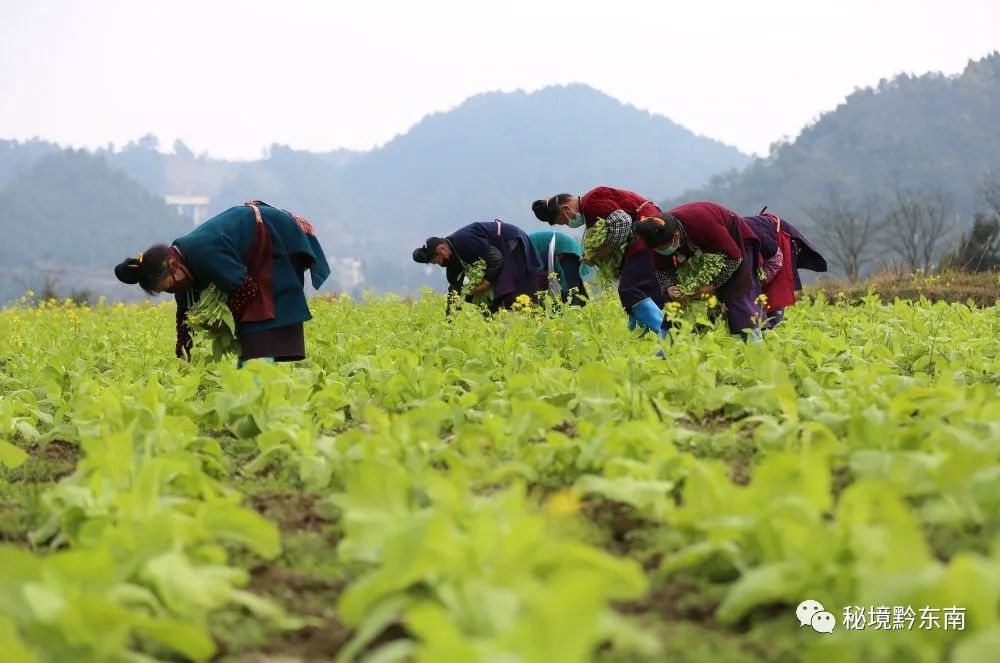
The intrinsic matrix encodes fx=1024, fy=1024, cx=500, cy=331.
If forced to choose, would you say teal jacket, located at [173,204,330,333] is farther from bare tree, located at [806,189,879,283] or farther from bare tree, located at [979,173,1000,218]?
bare tree, located at [979,173,1000,218]

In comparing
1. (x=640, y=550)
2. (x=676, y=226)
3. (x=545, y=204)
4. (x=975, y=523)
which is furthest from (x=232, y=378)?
(x=545, y=204)

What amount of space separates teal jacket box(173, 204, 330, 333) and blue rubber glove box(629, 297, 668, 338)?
217 centimetres

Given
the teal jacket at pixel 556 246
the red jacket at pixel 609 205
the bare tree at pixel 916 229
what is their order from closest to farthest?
the red jacket at pixel 609 205
the teal jacket at pixel 556 246
the bare tree at pixel 916 229

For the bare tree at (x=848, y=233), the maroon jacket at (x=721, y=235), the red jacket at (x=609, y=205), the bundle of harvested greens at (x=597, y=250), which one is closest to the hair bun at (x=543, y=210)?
the red jacket at (x=609, y=205)

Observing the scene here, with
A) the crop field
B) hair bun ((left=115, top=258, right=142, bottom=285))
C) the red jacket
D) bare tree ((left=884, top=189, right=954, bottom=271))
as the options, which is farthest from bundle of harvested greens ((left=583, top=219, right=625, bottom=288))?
bare tree ((left=884, top=189, right=954, bottom=271))

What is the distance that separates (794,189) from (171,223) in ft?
302

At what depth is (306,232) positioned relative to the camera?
18.7 feet

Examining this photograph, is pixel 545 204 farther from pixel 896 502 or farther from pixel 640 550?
pixel 896 502

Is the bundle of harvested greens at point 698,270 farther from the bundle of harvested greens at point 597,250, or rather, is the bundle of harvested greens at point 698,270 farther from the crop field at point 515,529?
the crop field at point 515,529

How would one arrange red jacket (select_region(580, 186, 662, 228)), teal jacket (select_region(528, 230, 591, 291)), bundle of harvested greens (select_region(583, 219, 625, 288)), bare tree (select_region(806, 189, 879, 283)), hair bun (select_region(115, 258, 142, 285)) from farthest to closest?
→ bare tree (select_region(806, 189, 879, 283)) → teal jacket (select_region(528, 230, 591, 291)) → red jacket (select_region(580, 186, 662, 228)) → bundle of harvested greens (select_region(583, 219, 625, 288)) → hair bun (select_region(115, 258, 142, 285))
